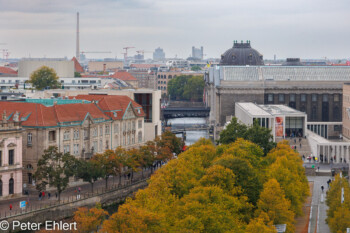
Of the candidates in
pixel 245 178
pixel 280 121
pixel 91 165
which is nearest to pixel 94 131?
pixel 91 165

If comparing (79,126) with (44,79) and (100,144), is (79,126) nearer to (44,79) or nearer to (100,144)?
(100,144)

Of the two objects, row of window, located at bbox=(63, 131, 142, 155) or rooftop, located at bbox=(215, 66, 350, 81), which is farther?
rooftop, located at bbox=(215, 66, 350, 81)

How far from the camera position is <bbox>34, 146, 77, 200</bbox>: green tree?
270 feet

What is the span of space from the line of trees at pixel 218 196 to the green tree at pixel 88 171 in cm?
1055

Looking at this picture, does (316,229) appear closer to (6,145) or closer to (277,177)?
(277,177)

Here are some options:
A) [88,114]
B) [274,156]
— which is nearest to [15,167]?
[88,114]

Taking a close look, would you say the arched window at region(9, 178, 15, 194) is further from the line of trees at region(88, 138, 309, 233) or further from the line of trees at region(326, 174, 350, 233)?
the line of trees at region(326, 174, 350, 233)

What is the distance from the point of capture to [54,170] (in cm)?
8406

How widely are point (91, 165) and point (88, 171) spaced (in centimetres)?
161

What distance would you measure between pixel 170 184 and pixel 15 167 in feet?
75.5

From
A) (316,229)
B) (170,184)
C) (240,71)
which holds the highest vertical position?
(240,71)

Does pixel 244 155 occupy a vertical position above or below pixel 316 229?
above

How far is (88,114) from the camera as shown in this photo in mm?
99125

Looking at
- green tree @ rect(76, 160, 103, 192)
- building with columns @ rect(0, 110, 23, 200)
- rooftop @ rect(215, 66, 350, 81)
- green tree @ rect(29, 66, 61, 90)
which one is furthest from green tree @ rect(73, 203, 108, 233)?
green tree @ rect(29, 66, 61, 90)
